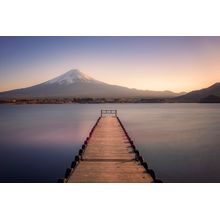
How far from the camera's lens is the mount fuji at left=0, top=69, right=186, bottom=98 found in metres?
8.53

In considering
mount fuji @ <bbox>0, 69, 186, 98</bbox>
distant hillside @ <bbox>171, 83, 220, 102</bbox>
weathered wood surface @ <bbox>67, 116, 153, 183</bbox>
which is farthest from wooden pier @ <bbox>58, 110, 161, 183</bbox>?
distant hillside @ <bbox>171, 83, 220, 102</bbox>

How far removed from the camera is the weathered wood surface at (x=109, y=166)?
20.4 ft

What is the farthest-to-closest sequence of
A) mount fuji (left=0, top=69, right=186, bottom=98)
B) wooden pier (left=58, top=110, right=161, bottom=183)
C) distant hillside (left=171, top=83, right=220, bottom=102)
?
1. mount fuji (left=0, top=69, right=186, bottom=98)
2. distant hillside (left=171, top=83, right=220, bottom=102)
3. wooden pier (left=58, top=110, right=161, bottom=183)

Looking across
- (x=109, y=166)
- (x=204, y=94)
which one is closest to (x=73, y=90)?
(x=204, y=94)

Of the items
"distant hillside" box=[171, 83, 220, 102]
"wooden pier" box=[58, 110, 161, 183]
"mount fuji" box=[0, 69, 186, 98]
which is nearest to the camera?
"wooden pier" box=[58, 110, 161, 183]

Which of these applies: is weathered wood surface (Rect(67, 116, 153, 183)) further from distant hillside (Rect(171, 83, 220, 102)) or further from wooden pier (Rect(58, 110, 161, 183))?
distant hillside (Rect(171, 83, 220, 102))

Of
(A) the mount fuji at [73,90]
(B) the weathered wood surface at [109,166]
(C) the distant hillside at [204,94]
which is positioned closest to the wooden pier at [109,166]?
(B) the weathered wood surface at [109,166]

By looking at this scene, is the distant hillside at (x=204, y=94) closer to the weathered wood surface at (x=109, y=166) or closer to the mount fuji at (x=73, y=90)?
the mount fuji at (x=73, y=90)

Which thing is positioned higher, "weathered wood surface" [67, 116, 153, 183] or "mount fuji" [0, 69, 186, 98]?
"mount fuji" [0, 69, 186, 98]

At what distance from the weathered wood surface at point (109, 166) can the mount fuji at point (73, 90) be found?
182cm

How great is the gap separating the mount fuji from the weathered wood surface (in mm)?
1823

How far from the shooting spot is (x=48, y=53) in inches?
294
